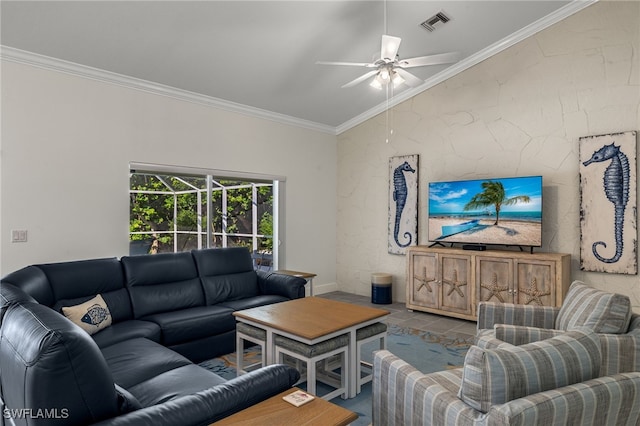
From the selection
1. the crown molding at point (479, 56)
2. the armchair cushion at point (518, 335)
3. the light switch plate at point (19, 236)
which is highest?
the crown molding at point (479, 56)

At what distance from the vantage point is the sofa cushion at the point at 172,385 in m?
1.94

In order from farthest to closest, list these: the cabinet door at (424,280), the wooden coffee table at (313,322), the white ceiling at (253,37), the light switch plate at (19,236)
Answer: the cabinet door at (424,280) < the light switch plate at (19,236) < the white ceiling at (253,37) < the wooden coffee table at (313,322)

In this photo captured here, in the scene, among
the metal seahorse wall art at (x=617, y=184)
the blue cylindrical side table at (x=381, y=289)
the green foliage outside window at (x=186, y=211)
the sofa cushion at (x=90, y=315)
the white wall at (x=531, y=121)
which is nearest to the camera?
the sofa cushion at (x=90, y=315)

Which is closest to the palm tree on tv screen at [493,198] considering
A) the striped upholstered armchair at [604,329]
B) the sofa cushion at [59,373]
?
the striped upholstered armchair at [604,329]

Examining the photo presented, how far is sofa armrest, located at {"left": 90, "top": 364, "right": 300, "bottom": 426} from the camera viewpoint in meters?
1.29

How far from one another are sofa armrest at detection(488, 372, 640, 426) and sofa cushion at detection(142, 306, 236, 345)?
2.68 meters

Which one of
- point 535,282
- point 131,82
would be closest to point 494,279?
point 535,282

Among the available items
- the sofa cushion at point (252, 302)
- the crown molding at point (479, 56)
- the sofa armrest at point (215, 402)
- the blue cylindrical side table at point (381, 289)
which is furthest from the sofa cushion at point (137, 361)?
the crown molding at point (479, 56)

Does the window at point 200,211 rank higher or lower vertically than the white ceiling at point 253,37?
lower

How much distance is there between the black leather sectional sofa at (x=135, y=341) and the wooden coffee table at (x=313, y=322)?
582 millimetres

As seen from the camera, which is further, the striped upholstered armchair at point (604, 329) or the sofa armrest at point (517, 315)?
the sofa armrest at point (517, 315)

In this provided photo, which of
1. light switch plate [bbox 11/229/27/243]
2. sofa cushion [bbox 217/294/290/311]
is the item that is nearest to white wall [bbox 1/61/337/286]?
light switch plate [bbox 11/229/27/243]

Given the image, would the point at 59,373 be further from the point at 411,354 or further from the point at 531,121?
the point at 531,121

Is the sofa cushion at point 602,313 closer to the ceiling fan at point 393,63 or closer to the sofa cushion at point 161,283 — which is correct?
the ceiling fan at point 393,63
